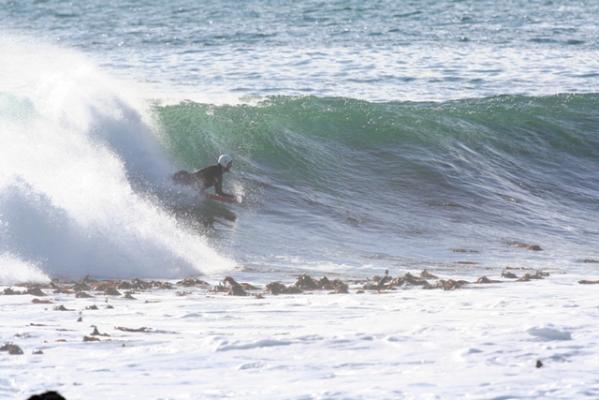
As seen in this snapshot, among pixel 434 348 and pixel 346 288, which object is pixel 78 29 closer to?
pixel 346 288

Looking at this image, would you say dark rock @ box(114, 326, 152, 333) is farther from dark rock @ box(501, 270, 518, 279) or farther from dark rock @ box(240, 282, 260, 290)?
dark rock @ box(501, 270, 518, 279)

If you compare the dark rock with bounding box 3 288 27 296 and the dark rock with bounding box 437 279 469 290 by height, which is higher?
the dark rock with bounding box 3 288 27 296

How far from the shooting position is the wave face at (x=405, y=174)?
15.7 meters

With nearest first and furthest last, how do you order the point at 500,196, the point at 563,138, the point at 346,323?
the point at 346,323, the point at 500,196, the point at 563,138

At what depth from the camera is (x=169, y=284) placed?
11523 millimetres

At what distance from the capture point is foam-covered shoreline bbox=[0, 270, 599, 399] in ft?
22.8

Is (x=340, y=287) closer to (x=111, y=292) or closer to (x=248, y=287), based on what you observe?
(x=248, y=287)

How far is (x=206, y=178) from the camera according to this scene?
17.5 meters

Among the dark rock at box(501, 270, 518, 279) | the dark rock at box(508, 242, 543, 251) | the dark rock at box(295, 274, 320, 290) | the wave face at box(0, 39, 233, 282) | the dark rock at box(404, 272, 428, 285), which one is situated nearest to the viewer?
the dark rock at box(295, 274, 320, 290)

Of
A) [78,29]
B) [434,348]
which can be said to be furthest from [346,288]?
[78,29]

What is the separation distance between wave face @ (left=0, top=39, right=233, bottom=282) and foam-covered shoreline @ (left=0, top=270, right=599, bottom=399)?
212 cm

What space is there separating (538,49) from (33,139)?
67.2ft

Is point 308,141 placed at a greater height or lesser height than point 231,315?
greater

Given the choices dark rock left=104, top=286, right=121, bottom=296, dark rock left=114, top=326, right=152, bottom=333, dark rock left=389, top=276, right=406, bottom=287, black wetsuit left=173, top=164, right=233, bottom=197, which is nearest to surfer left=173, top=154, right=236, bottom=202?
black wetsuit left=173, top=164, right=233, bottom=197
